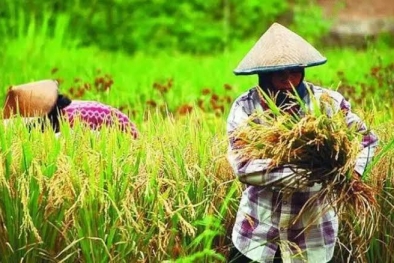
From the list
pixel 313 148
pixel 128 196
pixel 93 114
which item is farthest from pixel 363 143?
pixel 93 114

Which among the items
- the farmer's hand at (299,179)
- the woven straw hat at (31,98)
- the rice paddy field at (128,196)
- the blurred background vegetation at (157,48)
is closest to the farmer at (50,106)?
the woven straw hat at (31,98)

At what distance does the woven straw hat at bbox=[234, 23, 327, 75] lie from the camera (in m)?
4.12

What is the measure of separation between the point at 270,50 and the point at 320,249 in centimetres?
76

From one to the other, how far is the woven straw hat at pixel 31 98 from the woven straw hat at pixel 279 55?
64.1 inches

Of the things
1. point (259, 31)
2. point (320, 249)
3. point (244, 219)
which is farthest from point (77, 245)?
point (259, 31)

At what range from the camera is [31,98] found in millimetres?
5594

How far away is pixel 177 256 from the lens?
4250mm

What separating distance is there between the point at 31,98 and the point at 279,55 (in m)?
1.84

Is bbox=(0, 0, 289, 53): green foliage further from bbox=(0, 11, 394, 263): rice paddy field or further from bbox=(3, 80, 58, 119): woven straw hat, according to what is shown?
bbox=(0, 11, 394, 263): rice paddy field

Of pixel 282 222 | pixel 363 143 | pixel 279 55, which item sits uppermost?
pixel 279 55

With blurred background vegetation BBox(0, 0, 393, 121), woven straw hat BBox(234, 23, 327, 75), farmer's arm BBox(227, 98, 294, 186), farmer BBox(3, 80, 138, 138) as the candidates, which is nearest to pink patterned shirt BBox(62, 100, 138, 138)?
farmer BBox(3, 80, 138, 138)

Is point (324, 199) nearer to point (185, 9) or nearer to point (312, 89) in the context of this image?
point (312, 89)

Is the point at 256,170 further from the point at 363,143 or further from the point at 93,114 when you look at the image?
the point at 93,114

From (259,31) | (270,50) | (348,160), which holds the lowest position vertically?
(259,31)
